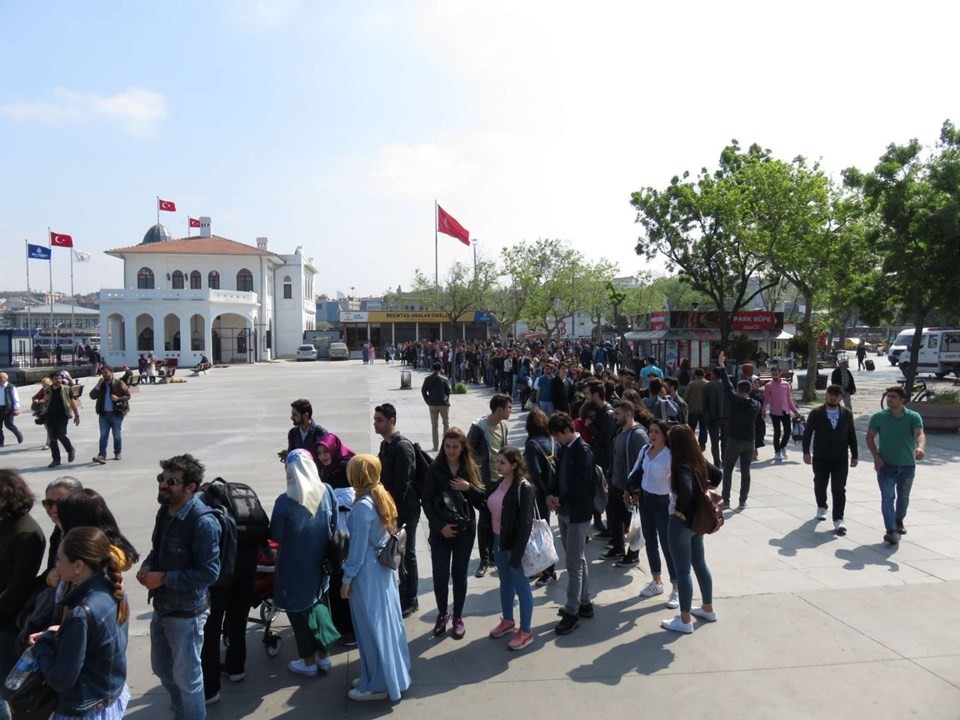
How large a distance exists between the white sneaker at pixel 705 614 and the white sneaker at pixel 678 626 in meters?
0.23

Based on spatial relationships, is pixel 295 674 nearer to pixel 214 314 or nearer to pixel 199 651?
pixel 199 651

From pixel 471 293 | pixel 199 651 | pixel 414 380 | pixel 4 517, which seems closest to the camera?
pixel 4 517

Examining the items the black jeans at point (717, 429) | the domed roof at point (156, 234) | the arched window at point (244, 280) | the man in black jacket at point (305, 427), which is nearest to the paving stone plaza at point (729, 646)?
the black jeans at point (717, 429)

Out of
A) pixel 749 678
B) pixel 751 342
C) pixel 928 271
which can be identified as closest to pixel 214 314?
pixel 751 342

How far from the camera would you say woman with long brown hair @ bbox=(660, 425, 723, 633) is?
5141 mm

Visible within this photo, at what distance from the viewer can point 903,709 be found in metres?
4.15

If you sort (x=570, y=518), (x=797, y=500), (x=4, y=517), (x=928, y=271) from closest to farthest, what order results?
(x=4, y=517) < (x=570, y=518) < (x=797, y=500) < (x=928, y=271)

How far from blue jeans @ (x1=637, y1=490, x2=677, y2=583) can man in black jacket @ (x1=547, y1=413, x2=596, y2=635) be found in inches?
26.2

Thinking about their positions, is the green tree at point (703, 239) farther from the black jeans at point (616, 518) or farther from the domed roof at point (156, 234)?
the domed roof at point (156, 234)

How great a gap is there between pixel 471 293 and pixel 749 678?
4542 centimetres

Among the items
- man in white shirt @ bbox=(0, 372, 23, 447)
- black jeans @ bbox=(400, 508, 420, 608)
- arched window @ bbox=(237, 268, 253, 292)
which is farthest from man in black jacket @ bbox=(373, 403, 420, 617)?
arched window @ bbox=(237, 268, 253, 292)

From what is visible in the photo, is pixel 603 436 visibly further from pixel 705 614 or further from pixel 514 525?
pixel 514 525

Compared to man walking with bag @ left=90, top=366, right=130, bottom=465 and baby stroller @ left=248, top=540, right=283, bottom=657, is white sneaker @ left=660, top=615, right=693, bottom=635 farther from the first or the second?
man walking with bag @ left=90, top=366, right=130, bottom=465

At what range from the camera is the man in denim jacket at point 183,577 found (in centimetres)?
378
